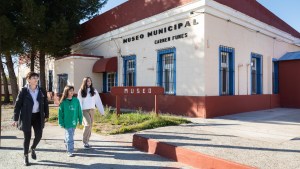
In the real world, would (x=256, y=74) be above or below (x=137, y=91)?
above

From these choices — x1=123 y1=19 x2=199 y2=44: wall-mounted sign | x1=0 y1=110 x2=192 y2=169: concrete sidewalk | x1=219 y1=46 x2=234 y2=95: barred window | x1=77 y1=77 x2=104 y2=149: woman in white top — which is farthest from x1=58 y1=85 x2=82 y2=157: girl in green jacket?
x1=219 y1=46 x2=234 y2=95: barred window

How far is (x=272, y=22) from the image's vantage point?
603 inches

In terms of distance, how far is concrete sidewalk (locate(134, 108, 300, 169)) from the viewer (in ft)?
15.8

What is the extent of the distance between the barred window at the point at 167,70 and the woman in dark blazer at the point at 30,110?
7.04m

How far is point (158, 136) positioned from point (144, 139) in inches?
17.9

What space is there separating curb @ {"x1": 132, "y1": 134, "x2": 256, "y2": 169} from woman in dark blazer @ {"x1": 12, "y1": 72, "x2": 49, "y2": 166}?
2237 millimetres

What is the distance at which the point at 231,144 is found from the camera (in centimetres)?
598

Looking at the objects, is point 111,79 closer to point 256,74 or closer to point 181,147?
point 256,74

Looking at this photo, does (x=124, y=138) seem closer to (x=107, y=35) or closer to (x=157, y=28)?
(x=157, y=28)

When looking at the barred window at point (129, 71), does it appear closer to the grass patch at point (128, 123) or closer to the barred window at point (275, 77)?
the grass patch at point (128, 123)

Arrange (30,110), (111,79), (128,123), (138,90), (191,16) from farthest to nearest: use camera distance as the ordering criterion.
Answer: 1. (111,79)
2. (191,16)
3. (138,90)
4. (128,123)
5. (30,110)

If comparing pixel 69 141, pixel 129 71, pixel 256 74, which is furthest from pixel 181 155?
pixel 256 74

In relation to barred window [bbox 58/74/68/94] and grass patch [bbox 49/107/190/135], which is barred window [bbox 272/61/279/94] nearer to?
grass patch [bbox 49/107/190/135]

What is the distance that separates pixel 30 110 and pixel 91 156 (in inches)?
60.3
